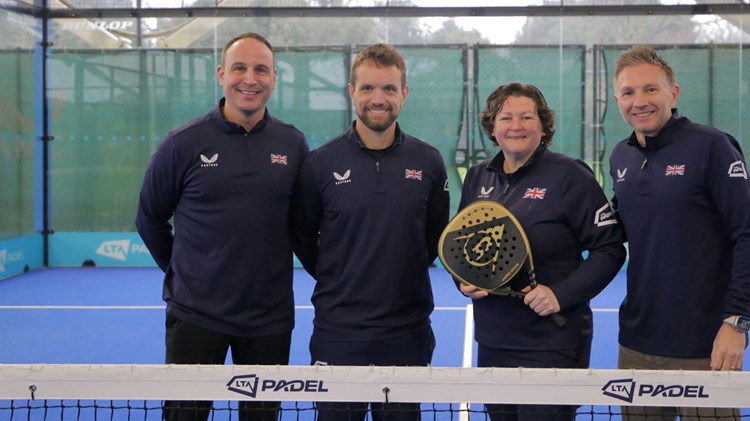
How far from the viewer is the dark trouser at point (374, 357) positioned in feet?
10.1

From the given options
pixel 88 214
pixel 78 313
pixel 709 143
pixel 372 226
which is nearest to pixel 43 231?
pixel 88 214

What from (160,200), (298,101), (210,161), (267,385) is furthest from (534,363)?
(298,101)

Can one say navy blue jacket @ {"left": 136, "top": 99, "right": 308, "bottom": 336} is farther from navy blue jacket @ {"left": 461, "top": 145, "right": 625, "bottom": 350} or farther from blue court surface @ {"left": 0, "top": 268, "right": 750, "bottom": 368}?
blue court surface @ {"left": 0, "top": 268, "right": 750, "bottom": 368}

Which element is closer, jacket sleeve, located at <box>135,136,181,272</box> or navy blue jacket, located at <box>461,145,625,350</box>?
navy blue jacket, located at <box>461,145,625,350</box>

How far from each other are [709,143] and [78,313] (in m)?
6.77

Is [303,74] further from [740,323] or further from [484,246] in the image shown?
[740,323]

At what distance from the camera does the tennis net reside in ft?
8.00

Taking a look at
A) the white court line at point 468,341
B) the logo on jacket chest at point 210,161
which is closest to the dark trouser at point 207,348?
the logo on jacket chest at point 210,161

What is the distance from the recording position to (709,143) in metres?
2.91

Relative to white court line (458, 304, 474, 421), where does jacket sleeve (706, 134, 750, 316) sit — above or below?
above

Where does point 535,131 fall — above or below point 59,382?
above

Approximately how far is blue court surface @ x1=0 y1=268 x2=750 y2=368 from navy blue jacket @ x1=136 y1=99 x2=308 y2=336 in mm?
2822

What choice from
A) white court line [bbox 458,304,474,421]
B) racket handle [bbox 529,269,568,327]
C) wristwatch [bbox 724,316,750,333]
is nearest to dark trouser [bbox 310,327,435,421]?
racket handle [bbox 529,269,568,327]

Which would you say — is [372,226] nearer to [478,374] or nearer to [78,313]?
[478,374]
